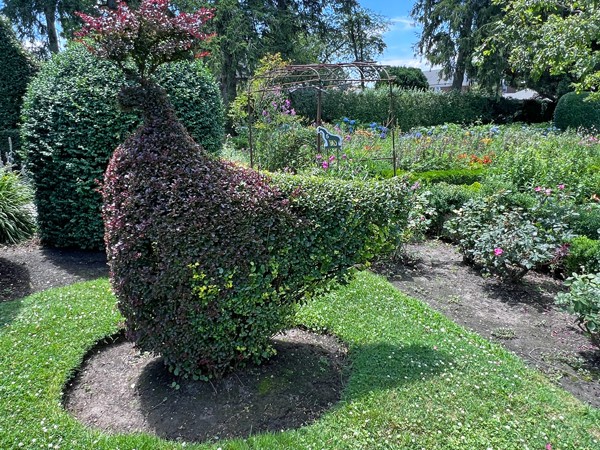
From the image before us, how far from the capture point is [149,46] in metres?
2.69

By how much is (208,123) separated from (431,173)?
4.45 m

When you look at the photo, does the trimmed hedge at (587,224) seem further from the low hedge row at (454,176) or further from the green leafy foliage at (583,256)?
the low hedge row at (454,176)

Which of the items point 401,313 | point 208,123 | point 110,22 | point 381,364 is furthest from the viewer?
point 208,123

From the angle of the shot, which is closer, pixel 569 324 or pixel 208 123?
pixel 569 324

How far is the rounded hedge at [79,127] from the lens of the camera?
17.6ft

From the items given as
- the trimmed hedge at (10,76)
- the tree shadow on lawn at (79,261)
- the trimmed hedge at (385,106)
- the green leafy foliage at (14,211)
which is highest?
the trimmed hedge at (10,76)

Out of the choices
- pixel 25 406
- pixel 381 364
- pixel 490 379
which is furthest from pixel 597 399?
pixel 25 406

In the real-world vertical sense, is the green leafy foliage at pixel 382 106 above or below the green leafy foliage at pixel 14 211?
above

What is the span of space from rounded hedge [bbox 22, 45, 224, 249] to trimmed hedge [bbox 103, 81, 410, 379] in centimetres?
296

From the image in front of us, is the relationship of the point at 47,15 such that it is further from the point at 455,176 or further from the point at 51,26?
the point at 455,176

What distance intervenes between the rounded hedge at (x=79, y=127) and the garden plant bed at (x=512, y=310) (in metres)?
3.48

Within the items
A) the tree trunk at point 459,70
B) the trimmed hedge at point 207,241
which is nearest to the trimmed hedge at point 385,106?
the tree trunk at point 459,70

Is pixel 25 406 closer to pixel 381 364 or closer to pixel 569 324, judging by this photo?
pixel 381 364

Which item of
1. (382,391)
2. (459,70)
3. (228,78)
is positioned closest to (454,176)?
(382,391)
